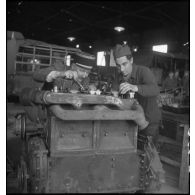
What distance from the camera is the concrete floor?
100 centimetres

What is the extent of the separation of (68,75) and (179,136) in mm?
886

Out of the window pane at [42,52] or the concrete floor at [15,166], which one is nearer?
the concrete floor at [15,166]

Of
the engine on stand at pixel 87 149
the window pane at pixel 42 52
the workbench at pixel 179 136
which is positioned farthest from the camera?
the workbench at pixel 179 136

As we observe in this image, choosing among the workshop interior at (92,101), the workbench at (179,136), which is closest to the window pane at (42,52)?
the workshop interior at (92,101)

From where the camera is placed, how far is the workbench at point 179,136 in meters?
1.32

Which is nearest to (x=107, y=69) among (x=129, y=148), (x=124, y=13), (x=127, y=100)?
(x=127, y=100)

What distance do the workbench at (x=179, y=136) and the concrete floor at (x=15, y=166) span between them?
0.16ft

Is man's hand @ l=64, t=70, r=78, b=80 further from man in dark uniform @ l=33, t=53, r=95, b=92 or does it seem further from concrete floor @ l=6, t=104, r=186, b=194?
concrete floor @ l=6, t=104, r=186, b=194

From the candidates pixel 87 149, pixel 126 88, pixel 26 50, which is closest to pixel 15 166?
pixel 87 149

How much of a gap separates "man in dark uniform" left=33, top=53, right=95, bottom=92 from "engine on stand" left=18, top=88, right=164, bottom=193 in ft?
0.35

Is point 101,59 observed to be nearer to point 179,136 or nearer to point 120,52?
point 120,52

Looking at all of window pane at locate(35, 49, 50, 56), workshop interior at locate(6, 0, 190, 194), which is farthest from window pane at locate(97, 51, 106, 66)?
window pane at locate(35, 49, 50, 56)

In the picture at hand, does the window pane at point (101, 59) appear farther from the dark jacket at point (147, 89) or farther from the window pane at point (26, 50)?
the window pane at point (26, 50)

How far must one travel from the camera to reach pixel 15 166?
1.19m
